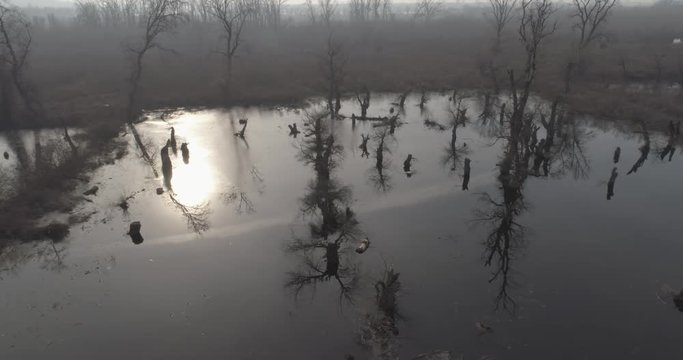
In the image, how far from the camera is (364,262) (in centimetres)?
1934

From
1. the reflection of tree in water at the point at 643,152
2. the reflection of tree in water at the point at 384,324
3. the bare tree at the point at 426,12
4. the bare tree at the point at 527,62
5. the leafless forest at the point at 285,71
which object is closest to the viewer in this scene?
the reflection of tree in water at the point at 384,324

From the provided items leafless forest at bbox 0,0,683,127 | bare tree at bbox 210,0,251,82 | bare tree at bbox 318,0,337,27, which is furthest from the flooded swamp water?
bare tree at bbox 318,0,337,27

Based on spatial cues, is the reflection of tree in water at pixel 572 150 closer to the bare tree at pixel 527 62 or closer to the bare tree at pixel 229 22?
the bare tree at pixel 527 62

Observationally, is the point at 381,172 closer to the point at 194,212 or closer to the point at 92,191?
the point at 194,212

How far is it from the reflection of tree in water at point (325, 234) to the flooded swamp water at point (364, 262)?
0.31 feet

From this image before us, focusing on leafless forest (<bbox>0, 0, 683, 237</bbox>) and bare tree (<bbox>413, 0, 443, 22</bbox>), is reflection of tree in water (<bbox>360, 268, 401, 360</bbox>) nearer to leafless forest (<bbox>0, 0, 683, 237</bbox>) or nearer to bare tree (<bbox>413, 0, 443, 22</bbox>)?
leafless forest (<bbox>0, 0, 683, 237</bbox>)

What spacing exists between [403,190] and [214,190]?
428 inches

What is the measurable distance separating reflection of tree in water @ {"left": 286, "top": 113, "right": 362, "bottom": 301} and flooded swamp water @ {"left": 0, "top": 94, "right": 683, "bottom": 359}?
0.31ft

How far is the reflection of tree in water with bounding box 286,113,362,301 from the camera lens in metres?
18.5

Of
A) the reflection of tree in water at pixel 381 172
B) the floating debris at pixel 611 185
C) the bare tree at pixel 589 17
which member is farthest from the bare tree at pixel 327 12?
the floating debris at pixel 611 185

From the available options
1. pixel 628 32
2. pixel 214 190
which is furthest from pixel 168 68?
pixel 628 32

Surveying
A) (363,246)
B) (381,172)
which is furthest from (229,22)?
(363,246)

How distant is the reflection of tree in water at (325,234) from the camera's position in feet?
60.5

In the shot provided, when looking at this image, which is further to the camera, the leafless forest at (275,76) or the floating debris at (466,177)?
the leafless forest at (275,76)
